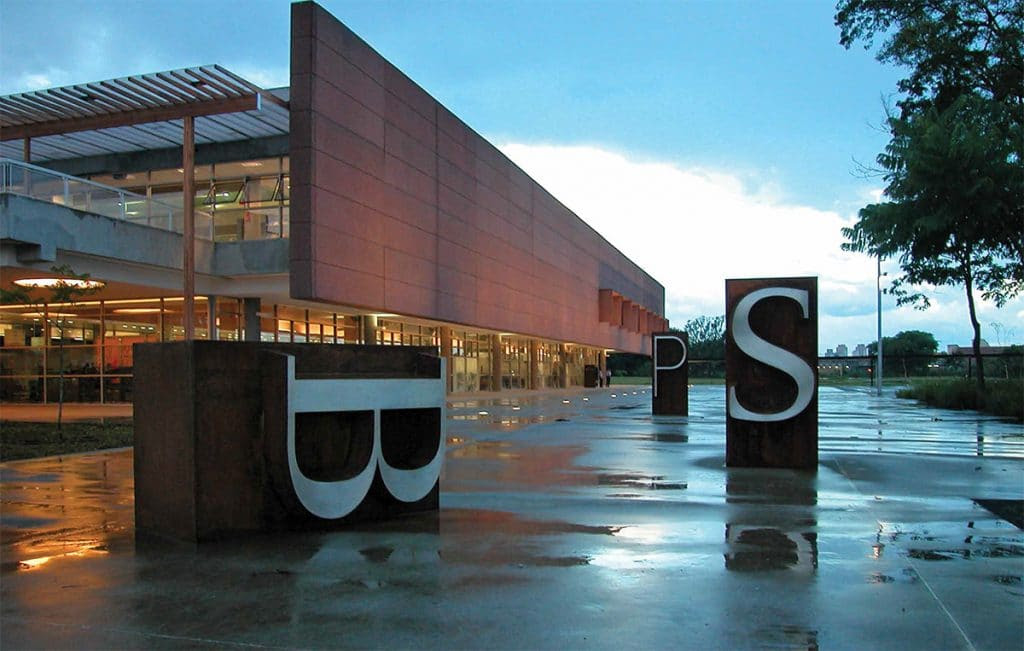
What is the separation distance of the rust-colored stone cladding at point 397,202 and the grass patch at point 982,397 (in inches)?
772

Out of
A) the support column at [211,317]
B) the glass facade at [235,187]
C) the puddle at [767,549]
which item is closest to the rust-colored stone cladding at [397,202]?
the glass facade at [235,187]

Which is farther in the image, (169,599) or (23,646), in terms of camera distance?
(169,599)

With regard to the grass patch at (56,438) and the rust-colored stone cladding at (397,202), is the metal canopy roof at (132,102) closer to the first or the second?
the rust-colored stone cladding at (397,202)

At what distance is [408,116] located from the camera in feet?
111

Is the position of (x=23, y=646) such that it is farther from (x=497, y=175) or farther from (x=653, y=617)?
(x=497, y=175)

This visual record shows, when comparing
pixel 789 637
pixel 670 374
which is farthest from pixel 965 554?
pixel 670 374

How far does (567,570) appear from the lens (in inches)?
248

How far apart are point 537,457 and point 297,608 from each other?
8501mm

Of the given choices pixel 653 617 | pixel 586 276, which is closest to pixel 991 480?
pixel 653 617

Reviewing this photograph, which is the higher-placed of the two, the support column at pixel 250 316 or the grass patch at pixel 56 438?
the support column at pixel 250 316

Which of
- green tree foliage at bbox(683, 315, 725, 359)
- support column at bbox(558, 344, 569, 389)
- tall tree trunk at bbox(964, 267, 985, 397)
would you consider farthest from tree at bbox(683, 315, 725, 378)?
tall tree trunk at bbox(964, 267, 985, 397)

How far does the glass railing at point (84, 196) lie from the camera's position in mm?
22906

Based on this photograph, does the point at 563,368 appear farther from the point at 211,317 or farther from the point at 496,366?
the point at 211,317

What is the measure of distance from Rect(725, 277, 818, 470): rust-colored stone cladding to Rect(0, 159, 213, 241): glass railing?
18.9 m
